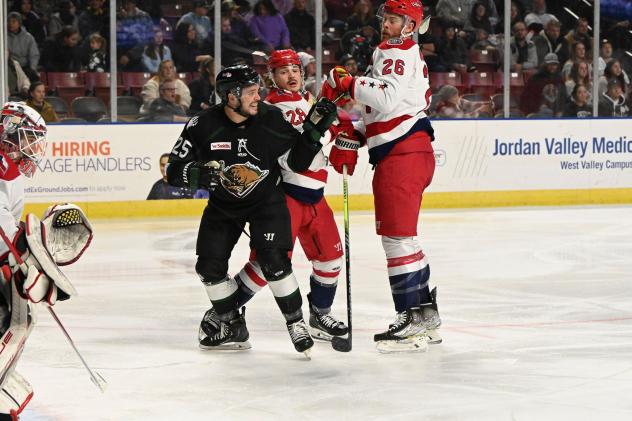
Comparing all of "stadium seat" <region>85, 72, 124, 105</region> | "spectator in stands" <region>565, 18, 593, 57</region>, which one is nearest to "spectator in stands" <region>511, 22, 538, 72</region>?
"spectator in stands" <region>565, 18, 593, 57</region>

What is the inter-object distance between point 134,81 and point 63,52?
1.99 ft

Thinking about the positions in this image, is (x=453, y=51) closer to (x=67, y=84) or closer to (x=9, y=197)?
(x=67, y=84)

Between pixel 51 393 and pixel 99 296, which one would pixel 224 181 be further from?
pixel 99 296

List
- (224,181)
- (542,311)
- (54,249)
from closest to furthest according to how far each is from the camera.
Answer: (54,249), (224,181), (542,311)

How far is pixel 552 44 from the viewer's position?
40.1 feet

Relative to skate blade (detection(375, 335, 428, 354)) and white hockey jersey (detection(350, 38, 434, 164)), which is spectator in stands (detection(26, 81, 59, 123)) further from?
skate blade (detection(375, 335, 428, 354))

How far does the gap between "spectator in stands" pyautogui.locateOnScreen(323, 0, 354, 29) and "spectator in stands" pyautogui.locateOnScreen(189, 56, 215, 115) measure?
1233 mm

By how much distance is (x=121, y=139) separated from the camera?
10055 millimetres

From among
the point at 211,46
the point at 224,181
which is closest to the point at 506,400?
the point at 224,181

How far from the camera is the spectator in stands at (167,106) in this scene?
10.5 m

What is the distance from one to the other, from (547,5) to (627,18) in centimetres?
82

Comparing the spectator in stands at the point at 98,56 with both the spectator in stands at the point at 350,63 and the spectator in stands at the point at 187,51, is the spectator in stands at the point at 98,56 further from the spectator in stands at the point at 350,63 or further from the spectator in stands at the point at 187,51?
the spectator in stands at the point at 350,63

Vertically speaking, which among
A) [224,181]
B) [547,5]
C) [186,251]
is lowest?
[186,251]

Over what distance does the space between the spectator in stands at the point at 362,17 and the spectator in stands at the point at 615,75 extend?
7.25 feet
